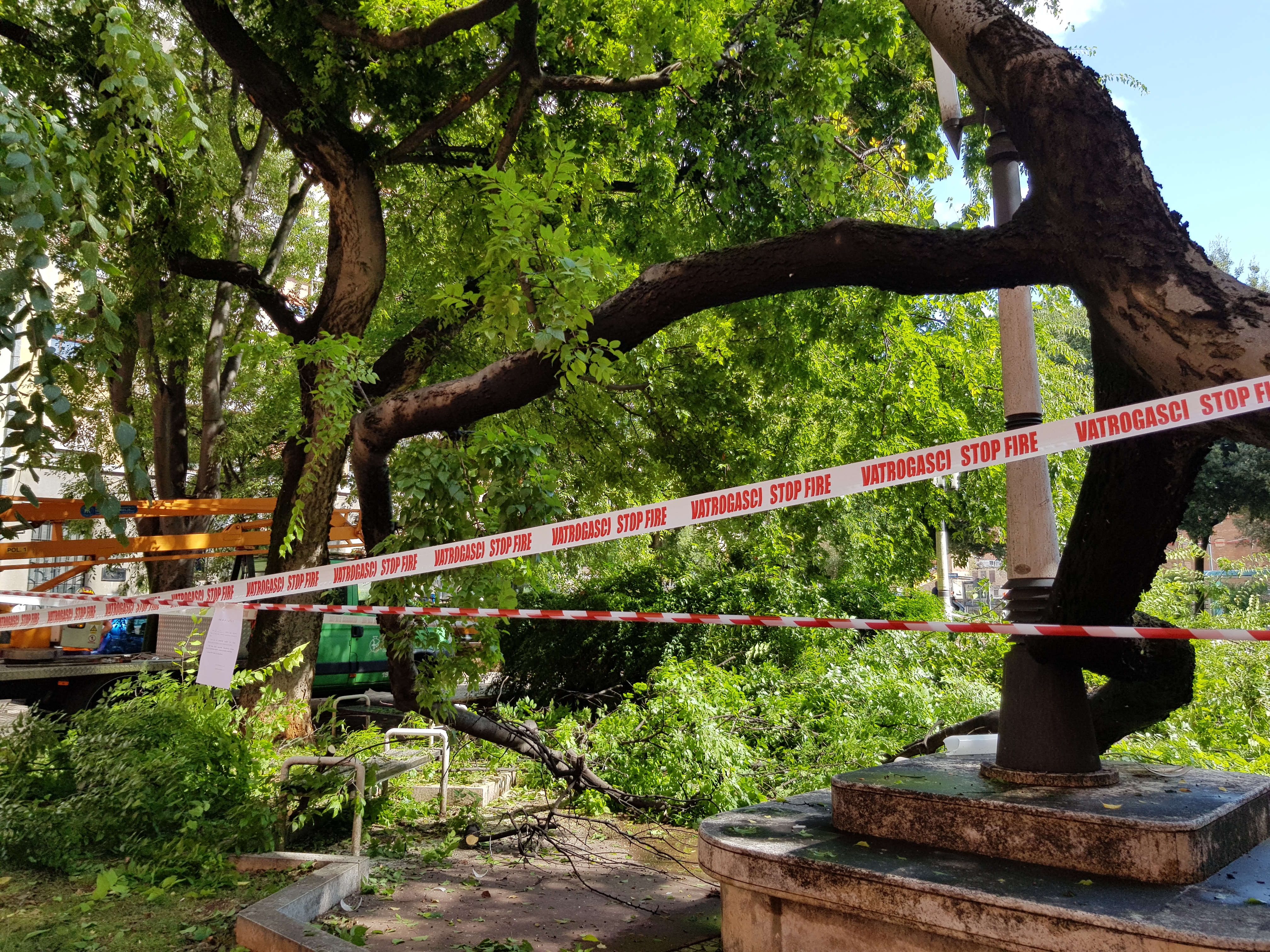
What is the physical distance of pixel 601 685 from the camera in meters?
13.3

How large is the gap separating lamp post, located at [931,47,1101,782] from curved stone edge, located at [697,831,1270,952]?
3.24 feet

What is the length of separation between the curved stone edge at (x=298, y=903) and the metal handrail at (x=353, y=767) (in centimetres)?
15

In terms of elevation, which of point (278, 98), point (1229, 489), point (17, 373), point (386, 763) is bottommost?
point (386, 763)

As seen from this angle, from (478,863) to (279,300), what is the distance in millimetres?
5941

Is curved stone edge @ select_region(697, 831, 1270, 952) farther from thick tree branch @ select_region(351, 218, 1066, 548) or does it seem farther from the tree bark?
the tree bark

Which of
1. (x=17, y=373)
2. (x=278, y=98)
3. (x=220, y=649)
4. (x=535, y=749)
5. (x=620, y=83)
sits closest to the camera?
(x=17, y=373)

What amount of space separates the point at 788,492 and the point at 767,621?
22.9 inches

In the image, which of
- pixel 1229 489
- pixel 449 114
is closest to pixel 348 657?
pixel 449 114

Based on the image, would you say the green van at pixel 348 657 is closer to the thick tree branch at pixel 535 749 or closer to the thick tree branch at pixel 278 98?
the thick tree branch at pixel 535 749

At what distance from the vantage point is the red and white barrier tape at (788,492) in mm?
3150

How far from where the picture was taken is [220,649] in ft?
16.9

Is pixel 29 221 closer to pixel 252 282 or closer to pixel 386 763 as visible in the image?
pixel 386 763

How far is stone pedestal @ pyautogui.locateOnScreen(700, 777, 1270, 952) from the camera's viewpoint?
309 centimetres

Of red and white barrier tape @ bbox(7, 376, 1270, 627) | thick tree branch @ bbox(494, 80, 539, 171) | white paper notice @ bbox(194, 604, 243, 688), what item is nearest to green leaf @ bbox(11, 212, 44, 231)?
red and white barrier tape @ bbox(7, 376, 1270, 627)
